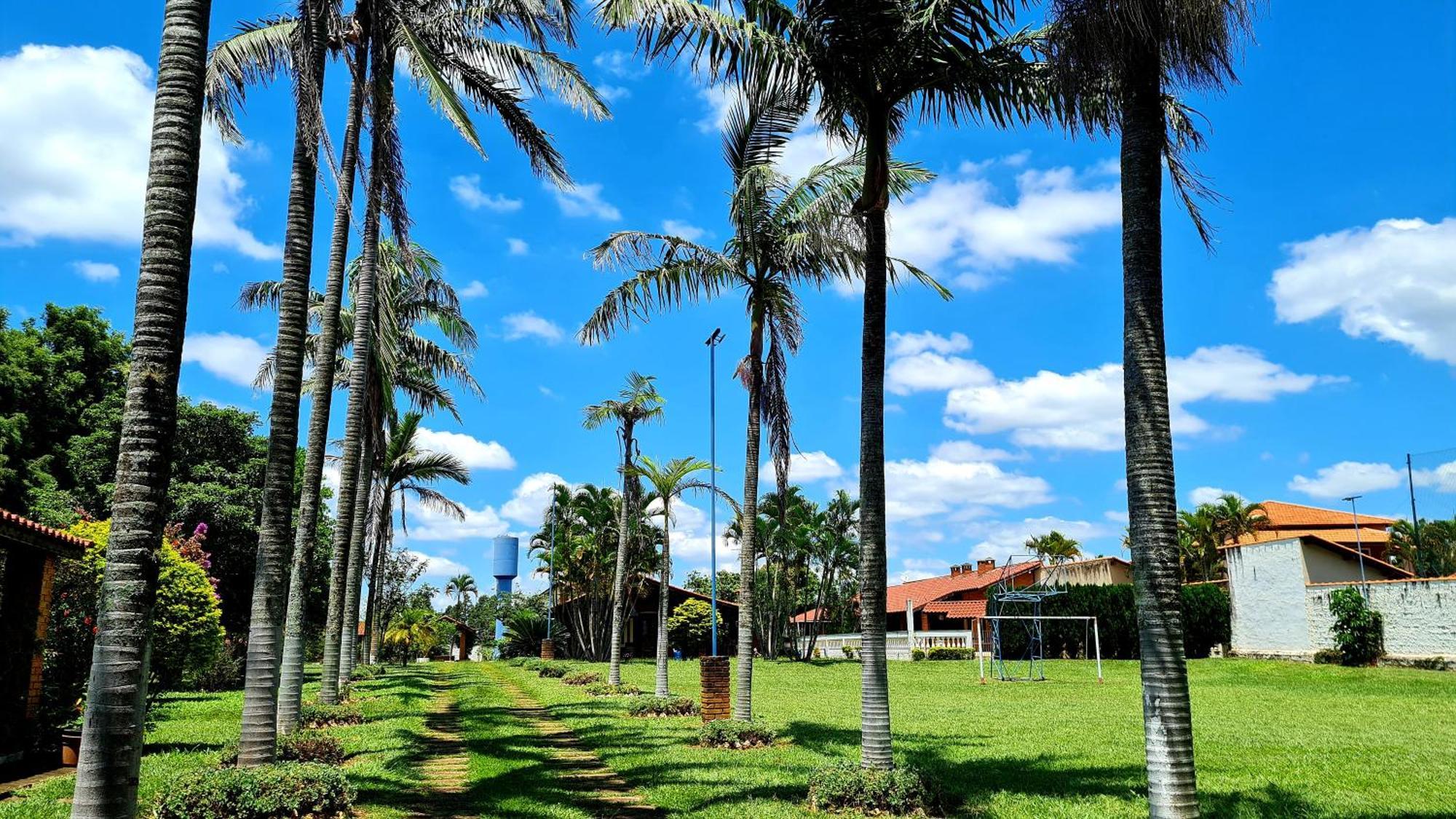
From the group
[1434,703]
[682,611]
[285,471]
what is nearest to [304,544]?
[285,471]

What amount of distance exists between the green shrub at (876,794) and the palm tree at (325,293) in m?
7.95

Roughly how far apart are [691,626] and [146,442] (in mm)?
47177

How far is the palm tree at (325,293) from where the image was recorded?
42.3 ft

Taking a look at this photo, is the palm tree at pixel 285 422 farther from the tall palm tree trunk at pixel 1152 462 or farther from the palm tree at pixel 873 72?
the tall palm tree trunk at pixel 1152 462

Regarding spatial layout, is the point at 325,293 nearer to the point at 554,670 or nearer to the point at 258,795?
the point at 258,795

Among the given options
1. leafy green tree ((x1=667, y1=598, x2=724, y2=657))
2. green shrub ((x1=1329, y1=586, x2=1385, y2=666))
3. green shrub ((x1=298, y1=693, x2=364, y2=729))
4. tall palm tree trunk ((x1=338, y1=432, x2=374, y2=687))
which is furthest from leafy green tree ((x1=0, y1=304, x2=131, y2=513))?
green shrub ((x1=1329, y1=586, x2=1385, y2=666))

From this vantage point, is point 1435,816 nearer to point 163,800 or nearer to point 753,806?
point 753,806

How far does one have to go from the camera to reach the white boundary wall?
26766 mm

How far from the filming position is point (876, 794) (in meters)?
8.87

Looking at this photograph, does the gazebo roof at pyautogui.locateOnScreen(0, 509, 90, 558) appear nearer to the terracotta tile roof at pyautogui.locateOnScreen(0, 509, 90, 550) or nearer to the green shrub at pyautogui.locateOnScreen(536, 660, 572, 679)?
the terracotta tile roof at pyautogui.locateOnScreen(0, 509, 90, 550)

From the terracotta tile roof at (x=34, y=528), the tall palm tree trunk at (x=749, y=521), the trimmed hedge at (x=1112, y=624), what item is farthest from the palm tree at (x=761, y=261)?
the trimmed hedge at (x=1112, y=624)

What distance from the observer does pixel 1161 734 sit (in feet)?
21.0

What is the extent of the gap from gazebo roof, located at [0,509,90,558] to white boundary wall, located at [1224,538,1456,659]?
105 ft

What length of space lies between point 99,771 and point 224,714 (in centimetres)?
Answer: 1542
